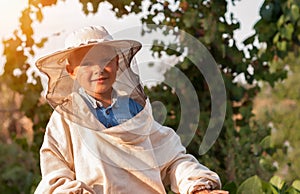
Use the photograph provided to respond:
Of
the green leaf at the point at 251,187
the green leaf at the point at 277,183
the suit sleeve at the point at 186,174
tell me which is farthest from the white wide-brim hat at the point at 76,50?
the green leaf at the point at 277,183

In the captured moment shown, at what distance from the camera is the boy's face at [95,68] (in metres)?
2.10

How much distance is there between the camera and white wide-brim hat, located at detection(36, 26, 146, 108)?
6.89ft

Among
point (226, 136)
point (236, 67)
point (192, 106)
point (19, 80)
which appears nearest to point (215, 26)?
point (236, 67)

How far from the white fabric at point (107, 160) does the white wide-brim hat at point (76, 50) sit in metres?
0.05

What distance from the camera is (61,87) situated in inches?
85.7

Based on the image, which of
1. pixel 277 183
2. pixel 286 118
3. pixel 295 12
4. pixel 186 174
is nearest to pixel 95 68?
pixel 186 174

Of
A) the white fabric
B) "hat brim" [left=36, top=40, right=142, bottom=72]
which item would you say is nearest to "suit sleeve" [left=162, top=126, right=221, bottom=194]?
the white fabric

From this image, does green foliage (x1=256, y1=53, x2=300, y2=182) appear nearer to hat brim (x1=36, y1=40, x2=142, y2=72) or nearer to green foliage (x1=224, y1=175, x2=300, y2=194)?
green foliage (x1=224, y1=175, x2=300, y2=194)

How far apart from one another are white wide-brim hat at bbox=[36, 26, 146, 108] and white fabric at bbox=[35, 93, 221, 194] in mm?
48

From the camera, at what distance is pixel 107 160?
212cm

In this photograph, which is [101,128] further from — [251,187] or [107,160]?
[251,187]

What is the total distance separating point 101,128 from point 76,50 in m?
0.23

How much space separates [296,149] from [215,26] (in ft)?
6.93

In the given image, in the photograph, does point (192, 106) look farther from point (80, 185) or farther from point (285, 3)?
point (285, 3)
